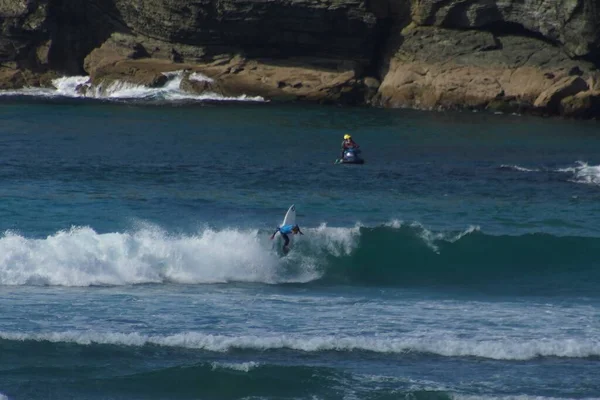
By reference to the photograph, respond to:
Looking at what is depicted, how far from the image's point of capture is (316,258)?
18375mm

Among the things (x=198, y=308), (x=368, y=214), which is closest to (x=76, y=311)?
(x=198, y=308)

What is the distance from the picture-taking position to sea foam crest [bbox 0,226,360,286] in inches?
658

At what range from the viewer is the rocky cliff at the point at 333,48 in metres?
38.0

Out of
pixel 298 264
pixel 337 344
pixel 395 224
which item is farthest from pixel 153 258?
pixel 337 344

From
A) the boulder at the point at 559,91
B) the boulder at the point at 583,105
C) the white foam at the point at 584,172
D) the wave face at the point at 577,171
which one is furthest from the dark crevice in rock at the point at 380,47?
the wave face at the point at 577,171

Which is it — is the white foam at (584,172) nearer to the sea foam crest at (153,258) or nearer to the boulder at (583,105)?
the sea foam crest at (153,258)

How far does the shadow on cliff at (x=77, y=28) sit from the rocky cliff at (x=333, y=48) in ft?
0.15

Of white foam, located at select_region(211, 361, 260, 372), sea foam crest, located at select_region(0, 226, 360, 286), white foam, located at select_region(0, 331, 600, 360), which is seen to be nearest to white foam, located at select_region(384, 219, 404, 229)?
sea foam crest, located at select_region(0, 226, 360, 286)

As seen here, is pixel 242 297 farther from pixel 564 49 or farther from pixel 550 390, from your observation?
pixel 564 49

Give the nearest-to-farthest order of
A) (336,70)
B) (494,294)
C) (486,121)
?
(494,294), (486,121), (336,70)

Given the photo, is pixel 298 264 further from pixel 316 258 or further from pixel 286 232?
pixel 286 232

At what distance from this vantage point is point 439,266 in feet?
60.7

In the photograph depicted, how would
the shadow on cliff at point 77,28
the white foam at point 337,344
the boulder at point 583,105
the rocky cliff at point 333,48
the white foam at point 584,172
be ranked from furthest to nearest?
the shadow on cliff at point 77,28
the rocky cliff at point 333,48
the boulder at point 583,105
the white foam at point 584,172
the white foam at point 337,344

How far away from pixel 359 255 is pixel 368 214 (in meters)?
2.78
